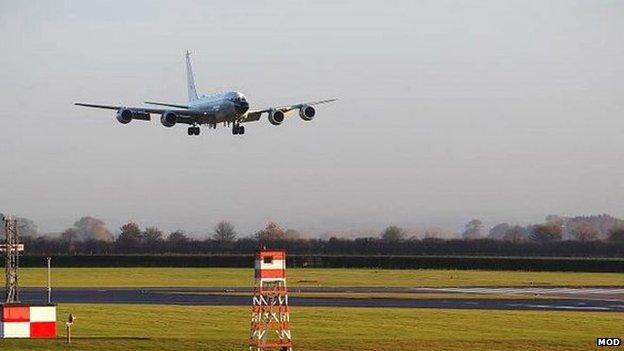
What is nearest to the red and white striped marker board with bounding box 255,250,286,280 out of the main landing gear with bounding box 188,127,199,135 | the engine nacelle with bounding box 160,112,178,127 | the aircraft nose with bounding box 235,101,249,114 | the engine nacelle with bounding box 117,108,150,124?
the engine nacelle with bounding box 117,108,150,124

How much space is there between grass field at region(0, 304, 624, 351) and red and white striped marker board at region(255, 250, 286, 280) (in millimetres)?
4149

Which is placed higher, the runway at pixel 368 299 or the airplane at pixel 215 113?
the airplane at pixel 215 113

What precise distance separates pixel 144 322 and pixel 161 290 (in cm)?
3283

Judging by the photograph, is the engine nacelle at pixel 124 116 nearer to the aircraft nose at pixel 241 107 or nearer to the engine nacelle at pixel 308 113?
the aircraft nose at pixel 241 107

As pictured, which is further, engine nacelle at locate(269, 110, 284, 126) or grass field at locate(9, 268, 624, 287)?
grass field at locate(9, 268, 624, 287)

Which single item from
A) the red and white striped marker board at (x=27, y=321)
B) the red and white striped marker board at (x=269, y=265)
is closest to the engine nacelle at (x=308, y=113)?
the red and white striped marker board at (x=27, y=321)

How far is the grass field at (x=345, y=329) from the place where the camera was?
4241 centimetres

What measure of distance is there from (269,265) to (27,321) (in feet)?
28.3

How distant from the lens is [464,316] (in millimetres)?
59062

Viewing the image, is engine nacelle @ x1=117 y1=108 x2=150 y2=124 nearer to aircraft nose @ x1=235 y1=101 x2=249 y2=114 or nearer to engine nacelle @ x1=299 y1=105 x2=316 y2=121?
aircraft nose @ x1=235 y1=101 x2=249 y2=114

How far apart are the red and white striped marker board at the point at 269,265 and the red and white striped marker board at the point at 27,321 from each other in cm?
792

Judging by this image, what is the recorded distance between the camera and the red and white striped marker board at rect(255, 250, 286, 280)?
37812 mm

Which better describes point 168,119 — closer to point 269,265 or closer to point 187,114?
point 187,114

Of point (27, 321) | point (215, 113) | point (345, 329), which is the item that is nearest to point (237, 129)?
point (215, 113)
